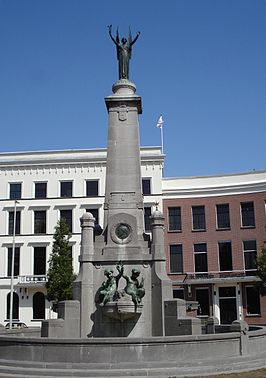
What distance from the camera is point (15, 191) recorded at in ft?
177

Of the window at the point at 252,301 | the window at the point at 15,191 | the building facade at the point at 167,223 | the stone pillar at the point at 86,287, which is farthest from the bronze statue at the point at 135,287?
the window at the point at 15,191

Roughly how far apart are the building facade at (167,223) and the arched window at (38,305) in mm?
101

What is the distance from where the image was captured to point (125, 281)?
65.4ft

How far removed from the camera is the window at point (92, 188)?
53487mm

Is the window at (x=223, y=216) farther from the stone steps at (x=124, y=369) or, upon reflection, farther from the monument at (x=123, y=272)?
the stone steps at (x=124, y=369)

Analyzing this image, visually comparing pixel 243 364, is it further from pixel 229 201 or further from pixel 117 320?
pixel 229 201

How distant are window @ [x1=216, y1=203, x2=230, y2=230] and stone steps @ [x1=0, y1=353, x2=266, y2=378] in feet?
117

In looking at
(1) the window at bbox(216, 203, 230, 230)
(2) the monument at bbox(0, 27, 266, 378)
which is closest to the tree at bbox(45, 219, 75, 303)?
(1) the window at bbox(216, 203, 230, 230)

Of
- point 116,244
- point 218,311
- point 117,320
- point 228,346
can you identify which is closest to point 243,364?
point 228,346

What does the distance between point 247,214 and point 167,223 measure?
8.07 metres

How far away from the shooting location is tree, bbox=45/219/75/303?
134 feet

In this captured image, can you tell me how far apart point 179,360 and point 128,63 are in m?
14.2

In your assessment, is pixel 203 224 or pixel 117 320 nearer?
pixel 117 320

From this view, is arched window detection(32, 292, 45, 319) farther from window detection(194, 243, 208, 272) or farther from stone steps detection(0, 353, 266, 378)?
stone steps detection(0, 353, 266, 378)
